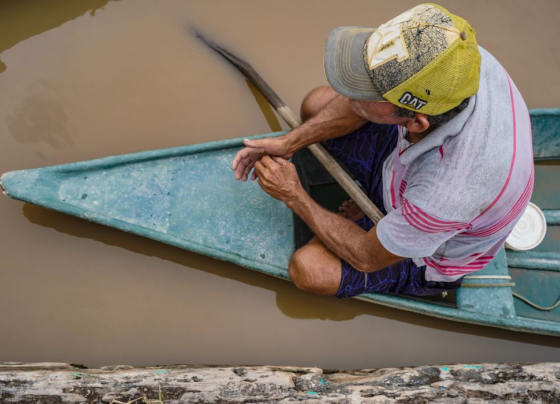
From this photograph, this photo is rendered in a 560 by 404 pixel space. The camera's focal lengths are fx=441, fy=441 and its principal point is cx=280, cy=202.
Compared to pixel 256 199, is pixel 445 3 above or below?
above

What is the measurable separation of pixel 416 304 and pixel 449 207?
99 cm

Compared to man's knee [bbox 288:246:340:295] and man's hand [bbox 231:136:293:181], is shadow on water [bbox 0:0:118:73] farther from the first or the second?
man's knee [bbox 288:246:340:295]

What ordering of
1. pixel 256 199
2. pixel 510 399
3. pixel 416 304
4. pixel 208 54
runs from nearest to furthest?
pixel 510 399 < pixel 416 304 < pixel 256 199 < pixel 208 54

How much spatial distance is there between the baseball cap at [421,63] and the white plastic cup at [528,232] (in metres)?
1.44

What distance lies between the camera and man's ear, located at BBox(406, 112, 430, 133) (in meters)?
Result: 1.33

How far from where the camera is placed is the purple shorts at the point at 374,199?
2045 mm

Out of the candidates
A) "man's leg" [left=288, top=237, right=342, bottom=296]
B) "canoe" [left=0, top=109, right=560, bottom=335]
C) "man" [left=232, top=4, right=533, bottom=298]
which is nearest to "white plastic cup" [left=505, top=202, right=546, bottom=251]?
"canoe" [left=0, top=109, right=560, bottom=335]

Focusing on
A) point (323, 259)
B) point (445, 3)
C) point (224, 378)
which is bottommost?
point (224, 378)

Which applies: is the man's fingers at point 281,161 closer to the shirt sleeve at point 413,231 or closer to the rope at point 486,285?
the shirt sleeve at point 413,231

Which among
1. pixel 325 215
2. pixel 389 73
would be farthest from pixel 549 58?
pixel 389 73

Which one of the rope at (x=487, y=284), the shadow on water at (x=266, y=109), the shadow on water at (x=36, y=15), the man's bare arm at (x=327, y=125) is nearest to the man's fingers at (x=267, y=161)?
the man's bare arm at (x=327, y=125)

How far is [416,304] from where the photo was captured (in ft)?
7.20

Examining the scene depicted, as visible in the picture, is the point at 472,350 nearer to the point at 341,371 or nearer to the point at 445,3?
the point at 341,371

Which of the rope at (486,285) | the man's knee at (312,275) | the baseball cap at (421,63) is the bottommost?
the rope at (486,285)
